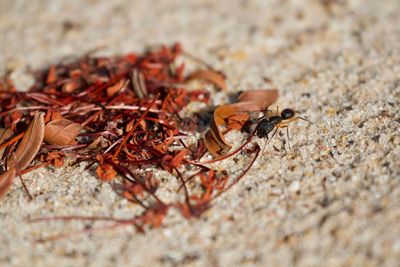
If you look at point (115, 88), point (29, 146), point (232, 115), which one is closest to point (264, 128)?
point (232, 115)

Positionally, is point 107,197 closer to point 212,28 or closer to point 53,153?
point 53,153

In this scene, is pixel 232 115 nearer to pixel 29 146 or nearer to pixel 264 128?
pixel 264 128

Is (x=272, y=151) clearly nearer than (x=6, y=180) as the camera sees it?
No

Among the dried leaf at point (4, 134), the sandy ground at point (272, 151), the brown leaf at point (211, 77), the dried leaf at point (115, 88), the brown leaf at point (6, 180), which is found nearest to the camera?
the sandy ground at point (272, 151)

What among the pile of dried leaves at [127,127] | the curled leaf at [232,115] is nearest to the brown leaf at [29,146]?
the pile of dried leaves at [127,127]

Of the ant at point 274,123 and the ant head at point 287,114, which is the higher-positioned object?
the ant head at point 287,114

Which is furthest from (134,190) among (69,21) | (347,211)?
(69,21)

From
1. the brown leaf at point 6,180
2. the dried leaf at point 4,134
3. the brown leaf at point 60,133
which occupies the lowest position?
the brown leaf at point 6,180

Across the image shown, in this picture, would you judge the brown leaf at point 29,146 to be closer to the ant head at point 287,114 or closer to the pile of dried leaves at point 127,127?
the pile of dried leaves at point 127,127
